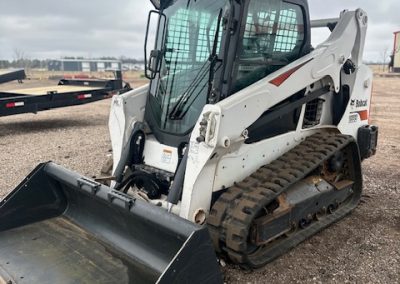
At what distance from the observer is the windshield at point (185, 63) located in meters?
3.79

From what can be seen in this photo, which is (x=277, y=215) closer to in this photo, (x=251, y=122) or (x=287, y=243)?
(x=287, y=243)

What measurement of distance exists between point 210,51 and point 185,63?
1.16 ft

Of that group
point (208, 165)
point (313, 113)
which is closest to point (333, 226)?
point (313, 113)

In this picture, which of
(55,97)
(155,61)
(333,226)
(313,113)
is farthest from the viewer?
(55,97)

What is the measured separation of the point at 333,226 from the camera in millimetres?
4355

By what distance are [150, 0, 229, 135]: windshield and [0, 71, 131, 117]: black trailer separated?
417cm

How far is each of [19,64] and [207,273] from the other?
6158 cm

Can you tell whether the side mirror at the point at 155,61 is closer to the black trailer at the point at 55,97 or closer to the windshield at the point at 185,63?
the windshield at the point at 185,63

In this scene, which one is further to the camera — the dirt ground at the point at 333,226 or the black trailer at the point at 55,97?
the black trailer at the point at 55,97

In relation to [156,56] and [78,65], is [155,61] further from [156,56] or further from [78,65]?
[78,65]

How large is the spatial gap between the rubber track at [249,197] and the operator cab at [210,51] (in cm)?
76

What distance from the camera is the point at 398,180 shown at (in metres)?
5.95

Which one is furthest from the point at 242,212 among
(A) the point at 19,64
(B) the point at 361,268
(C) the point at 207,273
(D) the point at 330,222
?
(A) the point at 19,64

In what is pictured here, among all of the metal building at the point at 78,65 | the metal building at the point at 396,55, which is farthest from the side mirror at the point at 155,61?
the metal building at the point at 78,65
